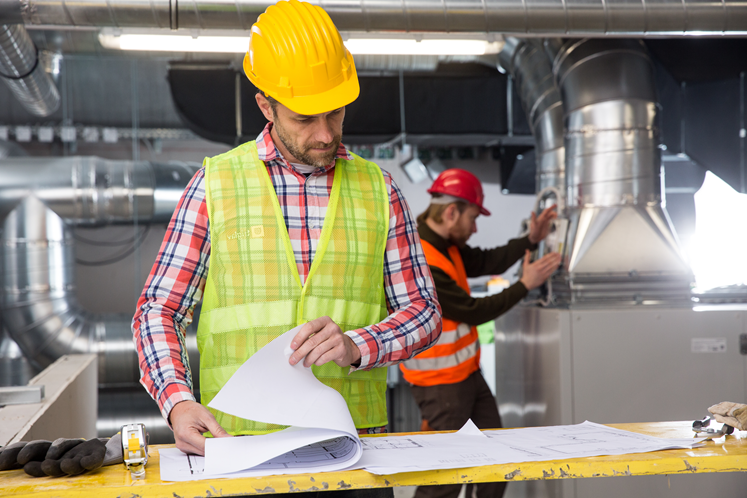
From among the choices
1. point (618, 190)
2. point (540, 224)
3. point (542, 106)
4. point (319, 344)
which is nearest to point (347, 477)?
point (319, 344)

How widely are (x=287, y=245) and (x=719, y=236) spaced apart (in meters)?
4.95

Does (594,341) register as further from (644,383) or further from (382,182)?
(382,182)

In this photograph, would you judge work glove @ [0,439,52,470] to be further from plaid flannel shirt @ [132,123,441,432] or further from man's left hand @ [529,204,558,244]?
man's left hand @ [529,204,558,244]

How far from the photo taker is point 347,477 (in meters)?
0.95

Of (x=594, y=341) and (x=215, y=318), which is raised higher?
(x=215, y=318)

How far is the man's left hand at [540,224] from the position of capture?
10.7 feet

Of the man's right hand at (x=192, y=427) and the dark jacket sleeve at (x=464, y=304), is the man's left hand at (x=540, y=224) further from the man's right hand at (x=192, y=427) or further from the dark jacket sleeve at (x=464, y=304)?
the man's right hand at (x=192, y=427)

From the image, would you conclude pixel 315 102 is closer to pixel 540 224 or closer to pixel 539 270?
pixel 539 270

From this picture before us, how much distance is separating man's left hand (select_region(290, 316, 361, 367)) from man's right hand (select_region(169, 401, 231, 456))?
6.8 inches

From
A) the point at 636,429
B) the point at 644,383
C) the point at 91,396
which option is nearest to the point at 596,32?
the point at 644,383

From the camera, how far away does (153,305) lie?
1247 millimetres

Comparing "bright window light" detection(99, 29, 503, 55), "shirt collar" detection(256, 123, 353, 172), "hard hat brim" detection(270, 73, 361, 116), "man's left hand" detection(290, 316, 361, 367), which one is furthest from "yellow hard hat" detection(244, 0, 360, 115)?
"bright window light" detection(99, 29, 503, 55)

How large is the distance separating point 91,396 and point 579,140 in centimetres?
279

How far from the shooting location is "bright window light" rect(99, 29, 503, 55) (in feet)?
9.21
